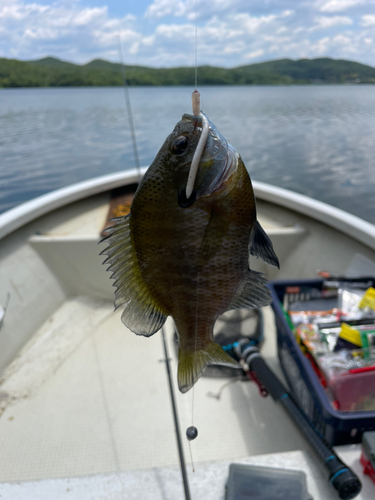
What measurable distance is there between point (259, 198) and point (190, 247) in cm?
366

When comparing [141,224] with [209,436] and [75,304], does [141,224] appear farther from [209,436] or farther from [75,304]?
[75,304]

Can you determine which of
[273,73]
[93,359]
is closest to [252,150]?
[273,73]

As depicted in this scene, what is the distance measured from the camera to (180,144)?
2.30 ft

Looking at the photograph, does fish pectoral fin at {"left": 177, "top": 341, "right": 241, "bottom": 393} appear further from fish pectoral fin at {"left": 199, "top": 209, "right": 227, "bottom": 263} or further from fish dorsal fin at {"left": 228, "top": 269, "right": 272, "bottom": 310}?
fish pectoral fin at {"left": 199, "top": 209, "right": 227, "bottom": 263}

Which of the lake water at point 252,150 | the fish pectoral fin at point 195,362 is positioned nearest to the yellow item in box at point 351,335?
the fish pectoral fin at point 195,362

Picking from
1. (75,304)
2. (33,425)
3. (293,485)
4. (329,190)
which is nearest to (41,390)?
(33,425)

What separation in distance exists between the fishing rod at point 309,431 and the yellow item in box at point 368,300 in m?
0.80

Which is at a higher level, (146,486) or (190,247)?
(190,247)

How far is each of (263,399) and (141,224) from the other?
2174mm

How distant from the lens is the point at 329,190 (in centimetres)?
756

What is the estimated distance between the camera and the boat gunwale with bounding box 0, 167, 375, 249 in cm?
295

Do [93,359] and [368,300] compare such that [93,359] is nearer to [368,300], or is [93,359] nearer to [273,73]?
[368,300]

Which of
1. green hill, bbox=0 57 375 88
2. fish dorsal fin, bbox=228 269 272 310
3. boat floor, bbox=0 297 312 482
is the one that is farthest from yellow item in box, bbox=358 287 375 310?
fish dorsal fin, bbox=228 269 272 310

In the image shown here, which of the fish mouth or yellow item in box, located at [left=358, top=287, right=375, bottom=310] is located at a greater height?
the fish mouth
